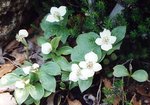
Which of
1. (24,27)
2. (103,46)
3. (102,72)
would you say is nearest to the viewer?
(103,46)

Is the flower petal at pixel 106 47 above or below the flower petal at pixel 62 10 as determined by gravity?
below

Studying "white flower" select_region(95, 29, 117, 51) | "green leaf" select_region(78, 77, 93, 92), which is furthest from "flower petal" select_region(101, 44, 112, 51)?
"green leaf" select_region(78, 77, 93, 92)

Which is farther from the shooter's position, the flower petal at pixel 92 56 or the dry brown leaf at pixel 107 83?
the dry brown leaf at pixel 107 83

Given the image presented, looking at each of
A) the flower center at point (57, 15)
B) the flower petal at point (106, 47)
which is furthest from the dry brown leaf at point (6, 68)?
the flower petal at point (106, 47)

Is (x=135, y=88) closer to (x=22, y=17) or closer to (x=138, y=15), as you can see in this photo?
(x=138, y=15)

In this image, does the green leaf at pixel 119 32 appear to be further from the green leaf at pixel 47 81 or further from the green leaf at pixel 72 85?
the green leaf at pixel 47 81

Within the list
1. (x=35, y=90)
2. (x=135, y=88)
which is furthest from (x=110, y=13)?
(x=35, y=90)

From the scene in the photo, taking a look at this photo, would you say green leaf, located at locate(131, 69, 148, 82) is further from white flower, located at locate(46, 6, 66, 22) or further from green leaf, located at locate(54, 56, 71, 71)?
white flower, located at locate(46, 6, 66, 22)
